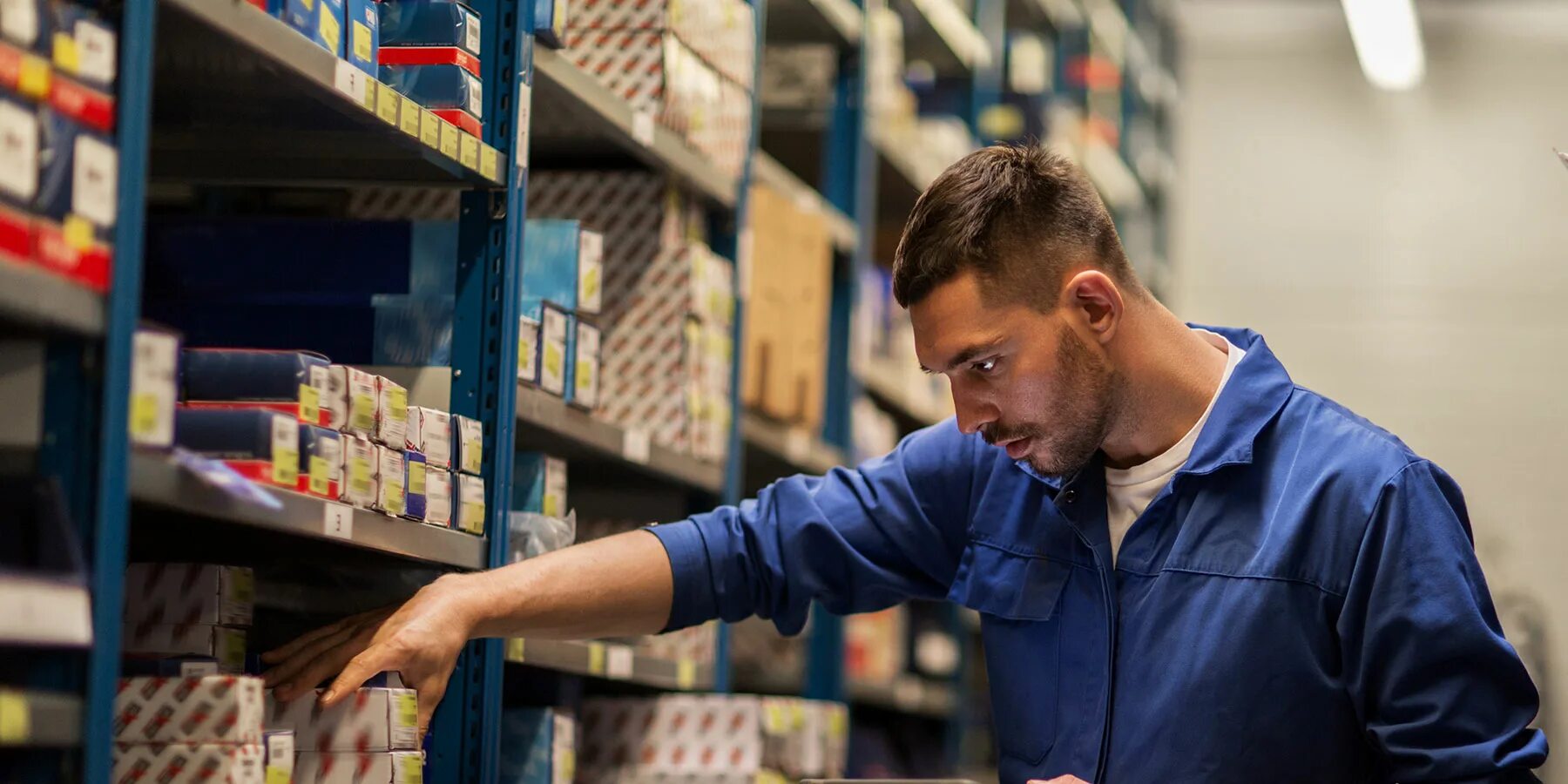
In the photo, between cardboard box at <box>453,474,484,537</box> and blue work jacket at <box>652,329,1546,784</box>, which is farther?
cardboard box at <box>453,474,484,537</box>

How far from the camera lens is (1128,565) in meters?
2.76

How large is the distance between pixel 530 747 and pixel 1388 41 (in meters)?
7.83

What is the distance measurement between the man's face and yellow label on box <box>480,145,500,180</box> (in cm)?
71

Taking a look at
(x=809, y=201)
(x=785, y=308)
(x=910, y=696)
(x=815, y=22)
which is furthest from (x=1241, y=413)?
(x=910, y=696)

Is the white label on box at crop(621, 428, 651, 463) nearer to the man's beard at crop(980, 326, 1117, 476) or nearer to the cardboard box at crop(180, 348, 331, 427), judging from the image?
the man's beard at crop(980, 326, 1117, 476)

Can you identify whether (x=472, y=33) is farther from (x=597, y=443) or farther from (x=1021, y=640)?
(x=1021, y=640)

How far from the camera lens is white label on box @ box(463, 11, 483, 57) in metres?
2.73

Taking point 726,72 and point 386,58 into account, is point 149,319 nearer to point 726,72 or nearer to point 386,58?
point 386,58

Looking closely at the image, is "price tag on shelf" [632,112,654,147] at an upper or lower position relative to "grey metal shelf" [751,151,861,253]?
lower

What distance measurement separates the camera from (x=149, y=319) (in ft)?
9.28

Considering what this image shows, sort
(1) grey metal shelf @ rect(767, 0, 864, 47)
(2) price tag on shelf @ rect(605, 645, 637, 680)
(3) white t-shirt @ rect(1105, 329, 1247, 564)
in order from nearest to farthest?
(3) white t-shirt @ rect(1105, 329, 1247, 564) → (2) price tag on shelf @ rect(605, 645, 637, 680) → (1) grey metal shelf @ rect(767, 0, 864, 47)

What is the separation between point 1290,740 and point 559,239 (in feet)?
5.16

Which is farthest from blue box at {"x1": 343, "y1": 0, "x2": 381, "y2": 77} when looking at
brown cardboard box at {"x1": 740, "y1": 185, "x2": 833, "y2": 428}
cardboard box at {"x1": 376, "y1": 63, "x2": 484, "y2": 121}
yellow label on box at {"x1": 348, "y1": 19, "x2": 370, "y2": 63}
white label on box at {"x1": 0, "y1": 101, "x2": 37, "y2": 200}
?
brown cardboard box at {"x1": 740, "y1": 185, "x2": 833, "y2": 428}

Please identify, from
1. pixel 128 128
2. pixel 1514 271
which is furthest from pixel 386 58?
pixel 1514 271
